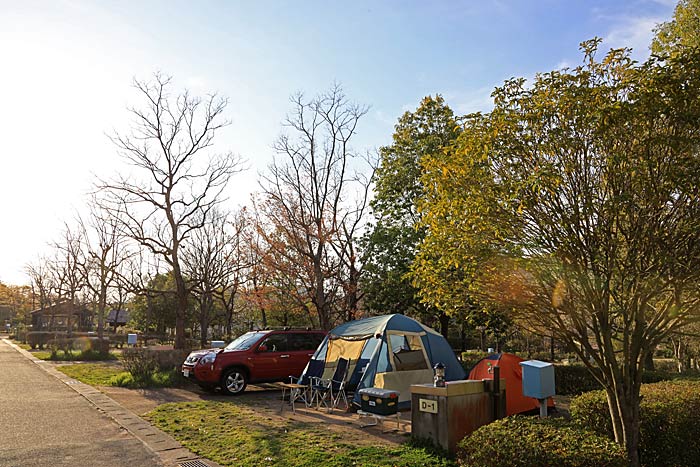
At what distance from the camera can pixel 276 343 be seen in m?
14.2

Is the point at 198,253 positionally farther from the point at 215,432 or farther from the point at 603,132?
the point at 603,132

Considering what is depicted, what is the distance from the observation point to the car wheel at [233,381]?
43.0 ft

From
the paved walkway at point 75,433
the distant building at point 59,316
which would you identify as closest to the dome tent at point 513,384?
the paved walkway at point 75,433

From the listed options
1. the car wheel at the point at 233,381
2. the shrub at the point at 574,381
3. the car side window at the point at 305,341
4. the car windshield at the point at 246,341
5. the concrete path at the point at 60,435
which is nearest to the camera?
the concrete path at the point at 60,435

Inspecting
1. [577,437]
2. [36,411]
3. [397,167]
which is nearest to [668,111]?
[577,437]

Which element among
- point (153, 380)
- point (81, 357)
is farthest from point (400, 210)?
point (81, 357)

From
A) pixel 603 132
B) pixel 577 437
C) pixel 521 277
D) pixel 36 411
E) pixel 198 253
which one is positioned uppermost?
pixel 198 253

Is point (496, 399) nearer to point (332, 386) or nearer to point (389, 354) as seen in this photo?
point (389, 354)

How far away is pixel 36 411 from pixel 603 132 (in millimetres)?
11680

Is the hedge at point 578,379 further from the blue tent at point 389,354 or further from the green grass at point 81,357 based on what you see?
the green grass at point 81,357

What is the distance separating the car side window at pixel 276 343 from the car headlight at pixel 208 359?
4.28 ft

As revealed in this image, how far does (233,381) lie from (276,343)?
1.55 meters

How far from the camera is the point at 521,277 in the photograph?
18.9 ft

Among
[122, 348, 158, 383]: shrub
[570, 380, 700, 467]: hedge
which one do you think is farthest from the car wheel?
[570, 380, 700, 467]: hedge
